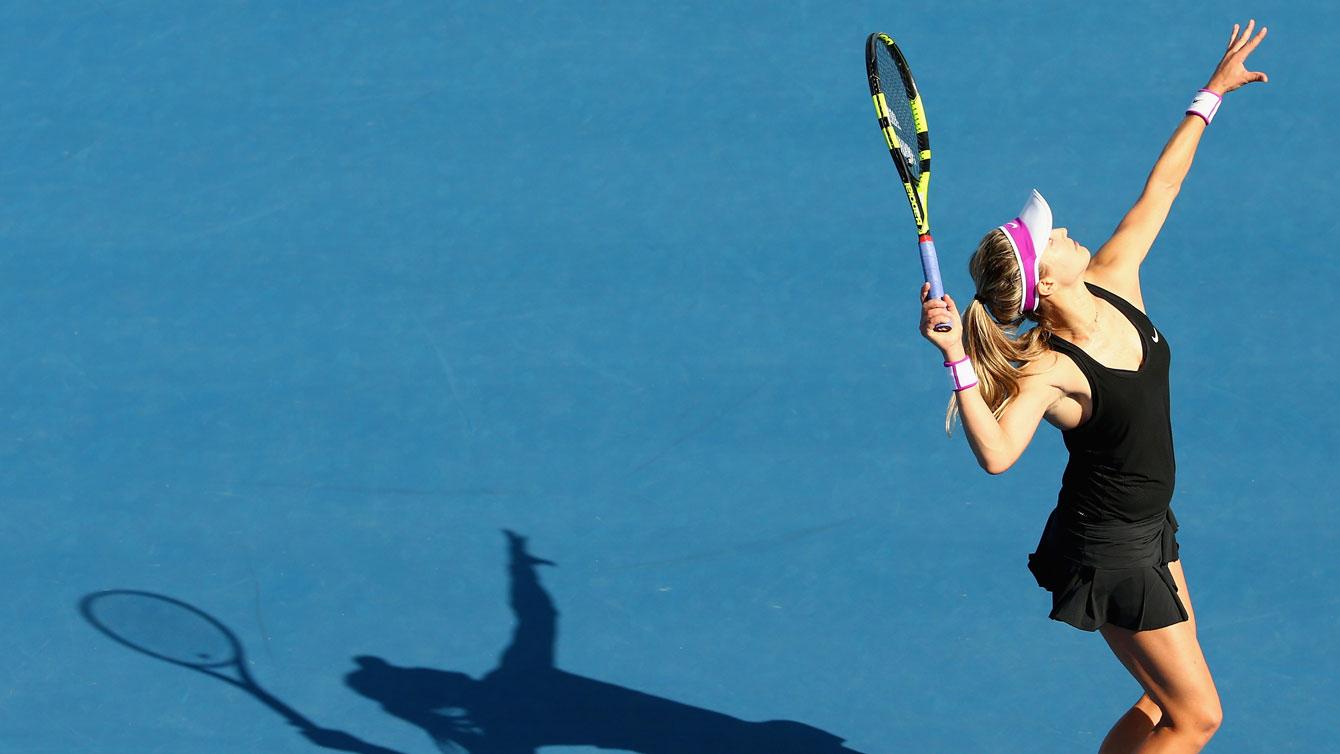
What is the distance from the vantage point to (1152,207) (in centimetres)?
373

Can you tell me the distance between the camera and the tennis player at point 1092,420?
3207 millimetres

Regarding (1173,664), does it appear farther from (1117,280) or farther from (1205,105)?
(1205,105)

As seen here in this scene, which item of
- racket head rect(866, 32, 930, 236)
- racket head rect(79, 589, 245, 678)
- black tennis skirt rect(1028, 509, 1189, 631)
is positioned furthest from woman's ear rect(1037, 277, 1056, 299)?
racket head rect(79, 589, 245, 678)

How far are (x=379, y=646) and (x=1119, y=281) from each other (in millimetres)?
2741

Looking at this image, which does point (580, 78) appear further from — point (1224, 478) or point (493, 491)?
point (1224, 478)

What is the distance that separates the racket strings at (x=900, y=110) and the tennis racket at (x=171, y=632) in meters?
2.76

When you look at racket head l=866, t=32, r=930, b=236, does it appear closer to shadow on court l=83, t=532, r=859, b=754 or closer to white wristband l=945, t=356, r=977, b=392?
white wristband l=945, t=356, r=977, b=392

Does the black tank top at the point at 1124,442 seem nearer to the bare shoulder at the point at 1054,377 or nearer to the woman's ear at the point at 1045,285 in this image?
the bare shoulder at the point at 1054,377

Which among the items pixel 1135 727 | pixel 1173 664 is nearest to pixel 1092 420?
pixel 1173 664

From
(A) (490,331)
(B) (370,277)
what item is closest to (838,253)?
(A) (490,331)

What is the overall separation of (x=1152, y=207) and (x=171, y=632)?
11.6 feet

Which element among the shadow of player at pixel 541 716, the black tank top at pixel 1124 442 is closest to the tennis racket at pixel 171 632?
the shadow of player at pixel 541 716

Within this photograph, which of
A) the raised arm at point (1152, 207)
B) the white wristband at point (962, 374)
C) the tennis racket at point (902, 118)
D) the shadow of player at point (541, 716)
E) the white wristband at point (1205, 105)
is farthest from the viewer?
the shadow of player at point (541, 716)

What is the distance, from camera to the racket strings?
12.8 feet
